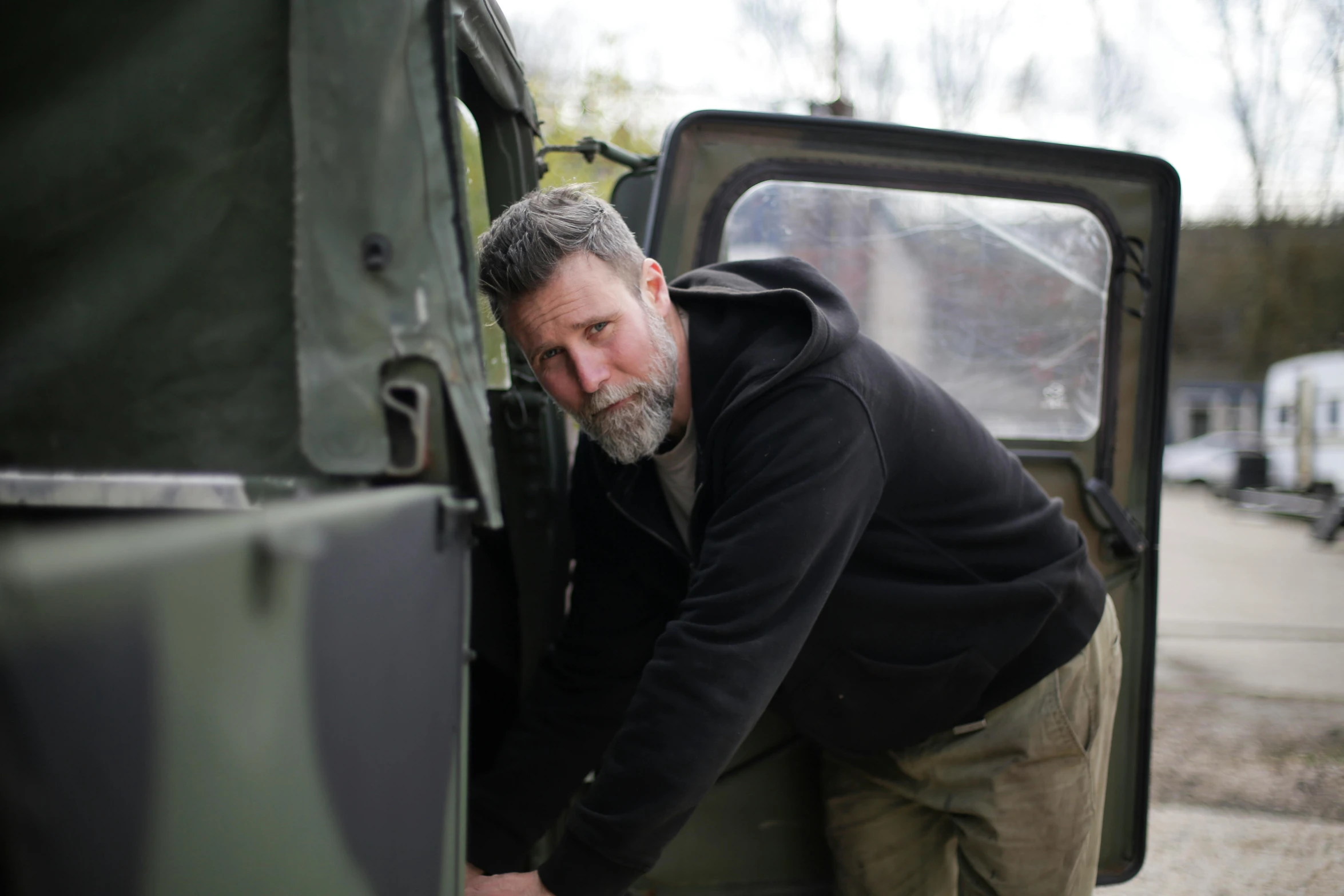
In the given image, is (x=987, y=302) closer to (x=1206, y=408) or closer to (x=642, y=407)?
(x=642, y=407)

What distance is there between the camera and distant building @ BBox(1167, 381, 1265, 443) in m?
28.4

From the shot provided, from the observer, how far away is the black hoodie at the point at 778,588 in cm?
142

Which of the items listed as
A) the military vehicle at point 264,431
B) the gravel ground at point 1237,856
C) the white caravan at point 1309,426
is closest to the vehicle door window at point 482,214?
the military vehicle at point 264,431

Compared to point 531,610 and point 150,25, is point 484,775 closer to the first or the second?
point 531,610

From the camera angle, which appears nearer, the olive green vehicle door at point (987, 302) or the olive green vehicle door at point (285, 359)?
the olive green vehicle door at point (285, 359)

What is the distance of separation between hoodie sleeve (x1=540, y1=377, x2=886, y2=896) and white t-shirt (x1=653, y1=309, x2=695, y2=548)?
0.34 meters

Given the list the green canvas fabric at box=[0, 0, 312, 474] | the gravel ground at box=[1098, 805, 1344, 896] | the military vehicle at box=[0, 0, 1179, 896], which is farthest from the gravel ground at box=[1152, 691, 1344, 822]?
the green canvas fabric at box=[0, 0, 312, 474]

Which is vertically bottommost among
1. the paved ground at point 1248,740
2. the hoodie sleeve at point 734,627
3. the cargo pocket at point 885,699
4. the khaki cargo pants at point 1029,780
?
the paved ground at point 1248,740

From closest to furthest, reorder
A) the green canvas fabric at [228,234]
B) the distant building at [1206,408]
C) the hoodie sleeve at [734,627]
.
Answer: the green canvas fabric at [228,234] → the hoodie sleeve at [734,627] → the distant building at [1206,408]

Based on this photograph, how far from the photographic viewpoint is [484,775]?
6.67 ft

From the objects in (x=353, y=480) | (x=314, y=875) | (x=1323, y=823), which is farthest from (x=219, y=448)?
(x=1323, y=823)

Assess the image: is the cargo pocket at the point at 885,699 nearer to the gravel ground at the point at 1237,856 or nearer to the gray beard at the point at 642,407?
the gray beard at the point at 642,407

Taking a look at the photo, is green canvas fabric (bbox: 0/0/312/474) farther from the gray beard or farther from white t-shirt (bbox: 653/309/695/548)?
white t-shirt (bbox: 653/309/695/548)

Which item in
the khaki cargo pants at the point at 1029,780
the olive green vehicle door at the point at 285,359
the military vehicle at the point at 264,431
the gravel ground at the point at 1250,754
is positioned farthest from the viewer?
the gravel ground at the point at 1250,754
